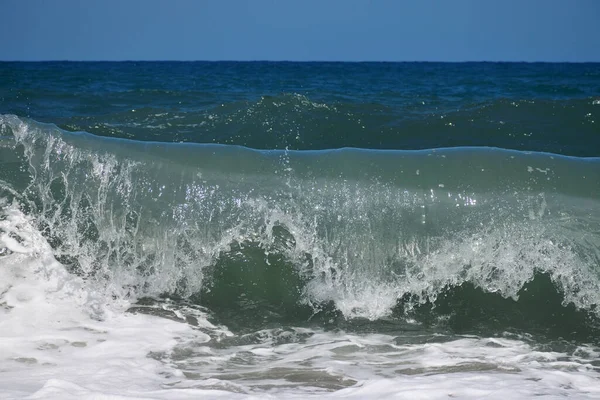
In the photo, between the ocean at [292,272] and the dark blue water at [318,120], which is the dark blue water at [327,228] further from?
the dark blue water at [318,120]

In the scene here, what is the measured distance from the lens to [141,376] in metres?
2.93

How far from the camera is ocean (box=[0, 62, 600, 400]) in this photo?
9.89 feet

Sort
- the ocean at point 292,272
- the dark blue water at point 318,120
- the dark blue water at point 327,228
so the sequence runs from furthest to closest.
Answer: the dark blue water at point 318,120 < the dark blue water at point 327,228 < the ocean at point 292,272

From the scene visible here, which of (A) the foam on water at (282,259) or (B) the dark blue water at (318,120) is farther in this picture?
(B) the dark blue water at (318,120)

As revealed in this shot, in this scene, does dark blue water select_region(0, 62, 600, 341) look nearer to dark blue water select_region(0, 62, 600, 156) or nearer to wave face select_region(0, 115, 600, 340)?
wave face select_region(0, 115, 600, 340)

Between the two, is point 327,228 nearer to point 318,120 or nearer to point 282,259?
point 282,259

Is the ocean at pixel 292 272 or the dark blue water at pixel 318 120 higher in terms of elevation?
the dark blue water at pixel 318 120

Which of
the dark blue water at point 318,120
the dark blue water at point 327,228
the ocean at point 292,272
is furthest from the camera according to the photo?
the dark blue water at point 318,120

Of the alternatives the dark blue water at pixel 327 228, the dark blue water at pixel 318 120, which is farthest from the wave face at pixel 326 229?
the dark blue water at pixel 318 120

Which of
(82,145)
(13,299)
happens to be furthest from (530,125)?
(13,299)

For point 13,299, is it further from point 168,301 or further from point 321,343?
point 321,343

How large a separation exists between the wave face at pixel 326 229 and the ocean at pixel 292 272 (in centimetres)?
1

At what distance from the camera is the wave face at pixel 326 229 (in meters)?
4.18

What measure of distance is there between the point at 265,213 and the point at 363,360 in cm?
154
